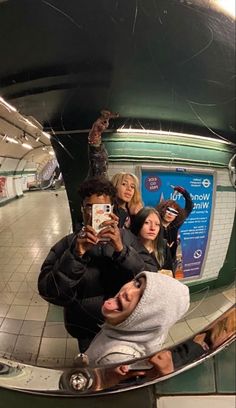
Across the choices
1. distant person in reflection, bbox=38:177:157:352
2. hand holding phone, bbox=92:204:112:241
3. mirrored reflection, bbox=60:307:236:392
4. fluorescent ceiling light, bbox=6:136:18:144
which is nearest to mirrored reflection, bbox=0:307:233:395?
mirrored reflection, bbox=60:307:236:392

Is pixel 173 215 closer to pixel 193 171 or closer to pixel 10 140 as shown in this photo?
pixel 193 171

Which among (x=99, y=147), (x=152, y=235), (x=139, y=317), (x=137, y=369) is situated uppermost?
(x=99, y=147)

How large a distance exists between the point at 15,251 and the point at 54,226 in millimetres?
75

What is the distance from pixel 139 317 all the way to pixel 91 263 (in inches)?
3.7

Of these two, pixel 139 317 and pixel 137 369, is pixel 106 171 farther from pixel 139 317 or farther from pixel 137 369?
pixel 137 369

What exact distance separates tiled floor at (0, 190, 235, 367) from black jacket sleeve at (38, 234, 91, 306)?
1 centimetres

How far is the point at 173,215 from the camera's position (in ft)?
1.24

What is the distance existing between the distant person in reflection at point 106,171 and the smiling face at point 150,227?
0.07 feet

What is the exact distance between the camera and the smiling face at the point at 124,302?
0.38m

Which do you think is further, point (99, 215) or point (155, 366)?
point (155, 366)

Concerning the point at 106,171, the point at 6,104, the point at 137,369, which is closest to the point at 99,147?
the point at 106,171

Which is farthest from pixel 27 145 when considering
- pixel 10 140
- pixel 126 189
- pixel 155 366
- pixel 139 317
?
pixel 155 366

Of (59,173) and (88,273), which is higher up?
(59,173)

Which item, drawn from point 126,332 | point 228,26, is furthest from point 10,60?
point 126,332
